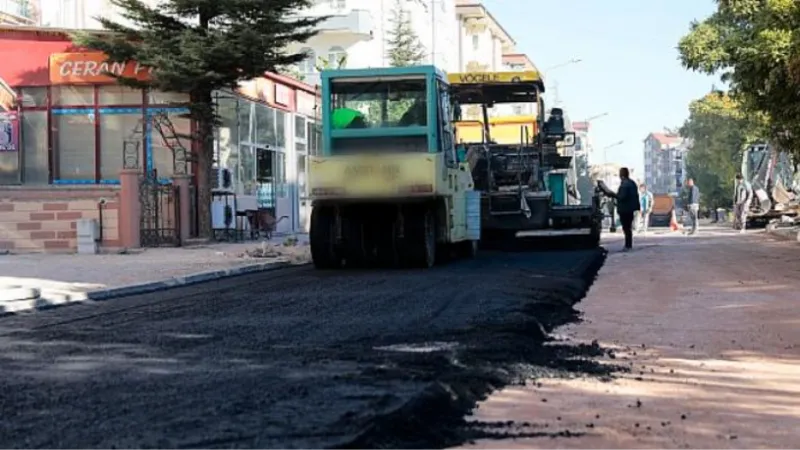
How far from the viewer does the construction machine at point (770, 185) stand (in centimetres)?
3653

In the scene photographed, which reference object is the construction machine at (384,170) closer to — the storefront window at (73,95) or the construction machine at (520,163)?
the construction machine at (520,163)

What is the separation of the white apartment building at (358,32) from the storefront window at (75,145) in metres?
17.4

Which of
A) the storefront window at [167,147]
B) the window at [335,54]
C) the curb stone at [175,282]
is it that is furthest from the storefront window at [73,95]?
the window at [335,54]

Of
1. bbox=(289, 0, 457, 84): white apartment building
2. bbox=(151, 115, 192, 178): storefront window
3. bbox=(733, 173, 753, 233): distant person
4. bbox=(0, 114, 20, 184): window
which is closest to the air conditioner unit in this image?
bbox=(151, 115, 192, 178): storefront window

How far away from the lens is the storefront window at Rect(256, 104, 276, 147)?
32.5m

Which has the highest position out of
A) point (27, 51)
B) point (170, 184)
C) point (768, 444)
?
point (27, 51)

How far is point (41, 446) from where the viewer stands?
5.09 meters

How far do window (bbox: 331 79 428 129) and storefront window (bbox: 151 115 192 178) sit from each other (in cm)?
1112

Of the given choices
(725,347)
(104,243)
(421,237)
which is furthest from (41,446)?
(104,243)

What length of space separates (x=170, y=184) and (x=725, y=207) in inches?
2120

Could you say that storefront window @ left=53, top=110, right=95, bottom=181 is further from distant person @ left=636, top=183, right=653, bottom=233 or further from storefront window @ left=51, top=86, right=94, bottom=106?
distant person @ left=636, top=183, right=653, bottom=233

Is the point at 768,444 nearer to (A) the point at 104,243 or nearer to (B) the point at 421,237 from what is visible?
(B) the point at 421,237

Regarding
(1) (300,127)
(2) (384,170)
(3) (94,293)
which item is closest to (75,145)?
(1) (300,127)

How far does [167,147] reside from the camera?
27.3 meters
